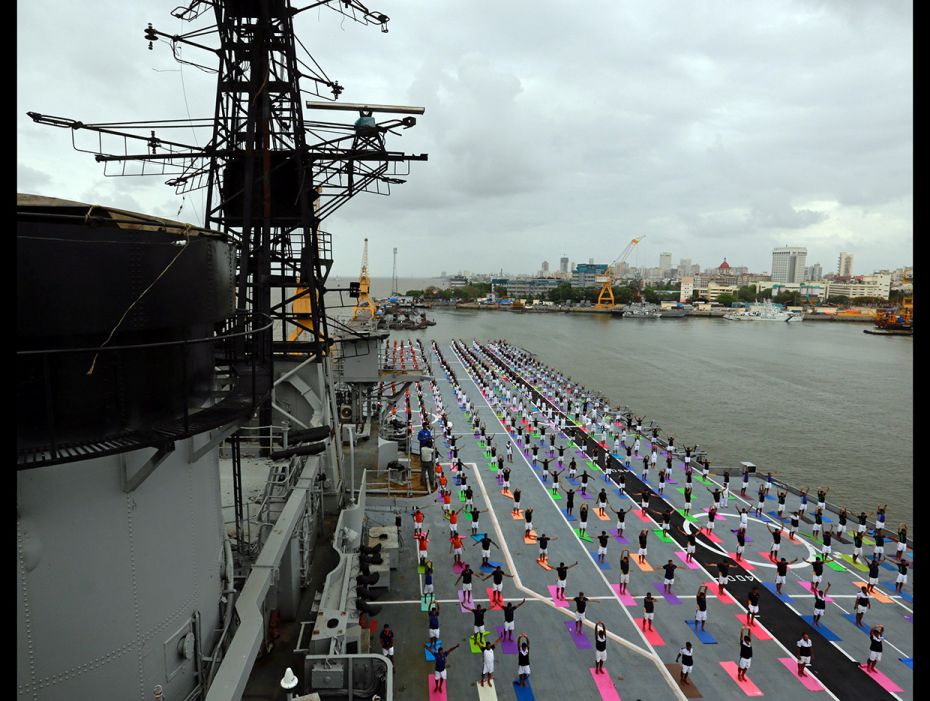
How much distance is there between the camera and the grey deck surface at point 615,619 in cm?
1205

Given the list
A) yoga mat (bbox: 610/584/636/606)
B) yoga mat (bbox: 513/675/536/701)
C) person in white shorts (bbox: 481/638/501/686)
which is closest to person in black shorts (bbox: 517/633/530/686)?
yoga mat (bbox: 513/675/536/701)

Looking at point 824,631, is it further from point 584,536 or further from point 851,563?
point 584,536

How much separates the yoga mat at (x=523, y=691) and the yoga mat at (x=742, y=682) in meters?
4.68

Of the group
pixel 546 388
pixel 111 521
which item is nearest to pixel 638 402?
pixel 546 388

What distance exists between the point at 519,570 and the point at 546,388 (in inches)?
1123

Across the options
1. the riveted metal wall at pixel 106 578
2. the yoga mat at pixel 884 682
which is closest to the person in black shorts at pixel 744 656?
the yoga mat at pixel 884 682

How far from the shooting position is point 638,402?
155 ft

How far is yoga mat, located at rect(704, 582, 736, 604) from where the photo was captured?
1541 cm

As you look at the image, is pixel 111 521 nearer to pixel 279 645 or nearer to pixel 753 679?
pixel 279 645

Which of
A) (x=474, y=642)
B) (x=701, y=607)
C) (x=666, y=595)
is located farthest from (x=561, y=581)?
(x=701, y=607)

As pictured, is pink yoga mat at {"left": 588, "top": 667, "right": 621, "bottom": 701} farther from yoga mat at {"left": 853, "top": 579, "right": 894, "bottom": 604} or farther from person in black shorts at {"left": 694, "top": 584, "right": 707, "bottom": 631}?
yoga mat at {"left": 853, "top": 579, "right": 894, "bottom": 604}

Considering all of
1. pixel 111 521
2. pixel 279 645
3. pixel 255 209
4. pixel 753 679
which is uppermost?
pixel 255 209

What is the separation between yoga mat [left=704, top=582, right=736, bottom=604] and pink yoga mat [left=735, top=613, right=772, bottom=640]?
0.66 m

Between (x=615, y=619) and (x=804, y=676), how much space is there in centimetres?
429
